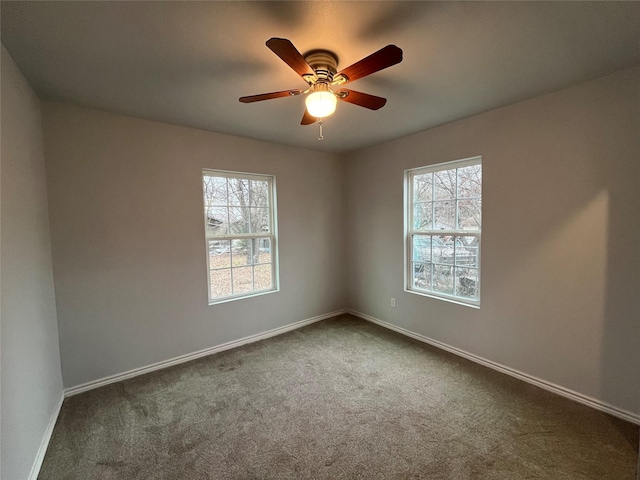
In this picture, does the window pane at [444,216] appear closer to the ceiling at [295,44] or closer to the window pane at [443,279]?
the window pane at [443,279]

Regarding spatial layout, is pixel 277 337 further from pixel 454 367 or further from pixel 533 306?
pixel 533 306

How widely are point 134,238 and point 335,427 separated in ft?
7.75

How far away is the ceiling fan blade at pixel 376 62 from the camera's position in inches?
50.4

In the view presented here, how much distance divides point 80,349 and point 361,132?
11.1 feet

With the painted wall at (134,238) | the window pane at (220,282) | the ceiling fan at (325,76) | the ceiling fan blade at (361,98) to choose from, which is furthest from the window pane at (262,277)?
the ceiling fan blade at (361,98)

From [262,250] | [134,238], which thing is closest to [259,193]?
[262,250]

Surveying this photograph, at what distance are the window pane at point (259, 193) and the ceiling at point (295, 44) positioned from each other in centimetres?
111

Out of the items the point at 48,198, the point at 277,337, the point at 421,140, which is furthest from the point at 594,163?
the point at 48,198

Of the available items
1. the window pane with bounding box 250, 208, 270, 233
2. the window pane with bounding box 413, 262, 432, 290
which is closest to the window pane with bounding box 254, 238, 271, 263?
the window pane with bounding box 250, 208, 270, 233

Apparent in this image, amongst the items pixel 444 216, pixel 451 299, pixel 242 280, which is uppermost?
pixel 444 216

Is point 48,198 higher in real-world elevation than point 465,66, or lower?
lower

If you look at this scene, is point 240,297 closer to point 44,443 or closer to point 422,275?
point 44,443

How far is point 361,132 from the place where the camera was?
312 cm

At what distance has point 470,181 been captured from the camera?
9.27ft
